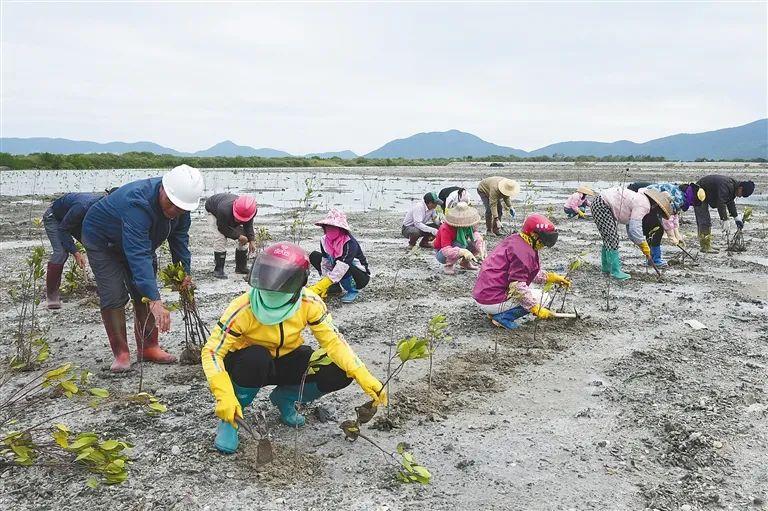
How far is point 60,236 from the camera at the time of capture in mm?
6625

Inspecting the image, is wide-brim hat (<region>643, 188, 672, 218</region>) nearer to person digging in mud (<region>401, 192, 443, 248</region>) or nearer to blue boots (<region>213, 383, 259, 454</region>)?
person digging in mud (<region>401, 192, 443, 248</region>)

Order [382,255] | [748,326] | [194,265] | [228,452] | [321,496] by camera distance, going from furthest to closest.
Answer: [382,255] → [194,265] → [748,326] → [228,452] → [321,496]

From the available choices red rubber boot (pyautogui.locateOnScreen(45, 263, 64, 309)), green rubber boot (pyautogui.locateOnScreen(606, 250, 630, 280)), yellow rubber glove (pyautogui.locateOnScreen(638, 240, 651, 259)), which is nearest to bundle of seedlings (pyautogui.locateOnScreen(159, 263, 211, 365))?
red rubber boot (pyautogui.locateOnScreen(45, 263, 64, 309))

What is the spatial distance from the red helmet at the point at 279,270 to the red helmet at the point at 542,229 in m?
2.84

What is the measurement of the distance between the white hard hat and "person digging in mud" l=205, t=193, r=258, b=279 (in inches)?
149

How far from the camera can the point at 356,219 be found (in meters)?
15.3

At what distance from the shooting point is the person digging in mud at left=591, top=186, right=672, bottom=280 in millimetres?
8227

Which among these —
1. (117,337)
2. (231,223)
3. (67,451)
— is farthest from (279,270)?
(231,223)

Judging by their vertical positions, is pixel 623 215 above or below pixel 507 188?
below

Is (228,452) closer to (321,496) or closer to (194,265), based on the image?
(321,496)

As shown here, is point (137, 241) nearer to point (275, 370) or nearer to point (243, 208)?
point (275, 370)

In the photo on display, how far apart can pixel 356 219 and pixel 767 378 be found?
1142 centimetres

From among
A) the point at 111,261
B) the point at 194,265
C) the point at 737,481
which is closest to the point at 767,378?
the point at 737,481

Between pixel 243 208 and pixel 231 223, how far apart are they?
16.4 inches
